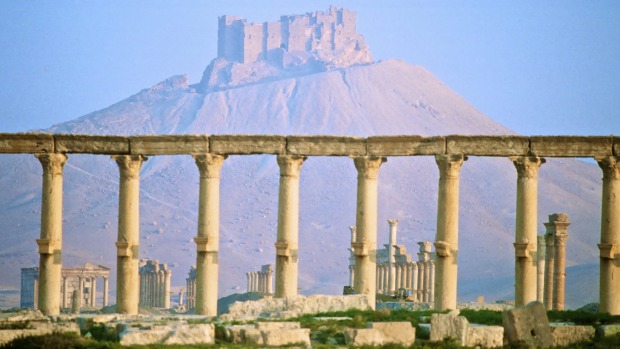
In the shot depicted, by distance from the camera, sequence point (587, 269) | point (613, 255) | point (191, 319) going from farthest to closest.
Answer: point (587, 269) < point (613, 255) < point (191, 319)

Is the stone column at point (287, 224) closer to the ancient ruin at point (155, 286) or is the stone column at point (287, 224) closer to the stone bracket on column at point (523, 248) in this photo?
the stone bracket on column at point (523, 248)

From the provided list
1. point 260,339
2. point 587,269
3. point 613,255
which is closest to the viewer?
point 260,339

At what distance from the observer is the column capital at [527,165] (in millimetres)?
55969

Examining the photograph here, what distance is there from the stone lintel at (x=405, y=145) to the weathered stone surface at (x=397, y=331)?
47.7 ft

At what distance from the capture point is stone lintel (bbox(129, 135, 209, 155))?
57.5 meters

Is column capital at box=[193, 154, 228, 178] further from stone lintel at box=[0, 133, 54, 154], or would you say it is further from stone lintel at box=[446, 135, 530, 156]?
stone lintel at box=[446, 135, 530, 156]

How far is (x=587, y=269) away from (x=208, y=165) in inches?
4487

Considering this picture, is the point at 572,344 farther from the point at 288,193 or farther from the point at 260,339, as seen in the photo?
the point at 288,193

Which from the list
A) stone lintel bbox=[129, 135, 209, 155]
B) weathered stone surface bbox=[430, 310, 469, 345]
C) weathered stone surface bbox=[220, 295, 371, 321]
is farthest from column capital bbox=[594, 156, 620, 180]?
weathered stone surface bbox=[430, 310, 469, 345]

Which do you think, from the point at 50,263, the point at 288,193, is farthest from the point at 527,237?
the point at 50,263

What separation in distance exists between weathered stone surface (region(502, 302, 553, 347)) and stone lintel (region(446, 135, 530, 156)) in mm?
14275

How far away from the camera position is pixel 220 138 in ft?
188

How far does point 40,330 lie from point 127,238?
47.3ft

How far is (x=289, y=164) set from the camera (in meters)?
57.2
